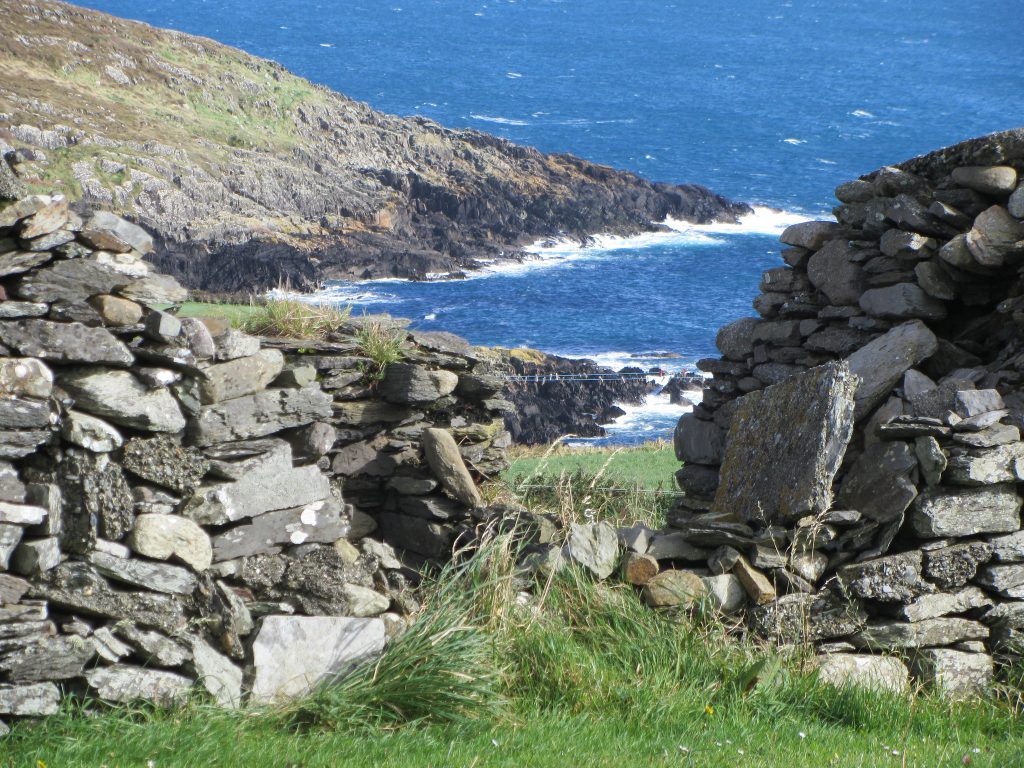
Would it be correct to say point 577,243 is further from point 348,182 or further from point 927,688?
point 927,688

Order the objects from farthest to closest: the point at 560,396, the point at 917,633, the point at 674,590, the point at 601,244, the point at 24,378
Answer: the point at 601,244 < the point at 560,396 < the point at 674,590 < the point at 917,633 < the point at 24,378

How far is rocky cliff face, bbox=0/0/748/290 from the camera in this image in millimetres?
52875

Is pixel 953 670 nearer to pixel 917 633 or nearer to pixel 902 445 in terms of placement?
pixel 917 633

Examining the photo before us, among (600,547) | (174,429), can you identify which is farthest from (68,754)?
(600,547)

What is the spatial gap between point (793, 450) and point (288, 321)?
4.25 m

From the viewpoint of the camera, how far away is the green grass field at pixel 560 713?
230 inches

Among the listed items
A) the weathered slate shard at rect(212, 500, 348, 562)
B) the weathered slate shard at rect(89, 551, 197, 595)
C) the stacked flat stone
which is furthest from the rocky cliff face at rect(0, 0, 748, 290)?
the weathered slate shard at rect(89, 551, 197, 595)

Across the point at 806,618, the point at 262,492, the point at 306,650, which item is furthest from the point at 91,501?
the point at 806,618

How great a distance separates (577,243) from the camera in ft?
211

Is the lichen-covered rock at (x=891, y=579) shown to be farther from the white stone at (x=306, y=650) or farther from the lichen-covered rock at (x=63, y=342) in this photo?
Result: the lichen-covered rock at (x=63, y=342)

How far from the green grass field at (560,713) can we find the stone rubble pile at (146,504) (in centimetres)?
37

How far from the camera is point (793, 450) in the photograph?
26.4ft

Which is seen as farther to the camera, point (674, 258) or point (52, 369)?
point (674, 258)

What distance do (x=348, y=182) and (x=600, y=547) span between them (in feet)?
194
